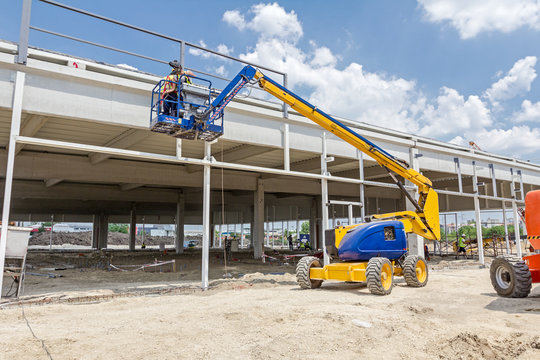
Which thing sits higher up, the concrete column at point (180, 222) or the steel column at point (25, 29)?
→ the steel column at point (25, 29)

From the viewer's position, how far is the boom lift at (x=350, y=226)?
1038 centimetres

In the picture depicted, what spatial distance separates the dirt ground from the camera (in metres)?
5.69

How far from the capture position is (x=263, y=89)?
11.7 m

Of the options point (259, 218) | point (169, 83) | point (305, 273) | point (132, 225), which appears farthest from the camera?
point (132, 225)

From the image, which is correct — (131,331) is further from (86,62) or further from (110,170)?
(110,170)

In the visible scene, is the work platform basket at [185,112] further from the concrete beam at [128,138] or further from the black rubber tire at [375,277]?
the black rubber tire at [375,277]

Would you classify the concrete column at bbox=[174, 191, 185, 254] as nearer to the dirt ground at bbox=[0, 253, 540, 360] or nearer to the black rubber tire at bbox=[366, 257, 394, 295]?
the dirt ground at bbox=[0, 253, 540, 360]

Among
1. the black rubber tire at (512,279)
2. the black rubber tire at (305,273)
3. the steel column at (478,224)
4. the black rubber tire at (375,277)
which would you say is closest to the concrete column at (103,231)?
the steel column at (478,224)

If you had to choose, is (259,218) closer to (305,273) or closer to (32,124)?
(305,273)

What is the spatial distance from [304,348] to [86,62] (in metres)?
9.61

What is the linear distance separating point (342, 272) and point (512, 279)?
4.30 meters

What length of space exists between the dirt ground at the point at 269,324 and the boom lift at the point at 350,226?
0.56 m

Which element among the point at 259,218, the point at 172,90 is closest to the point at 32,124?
the point at 172,90

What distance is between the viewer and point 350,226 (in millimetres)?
12273
